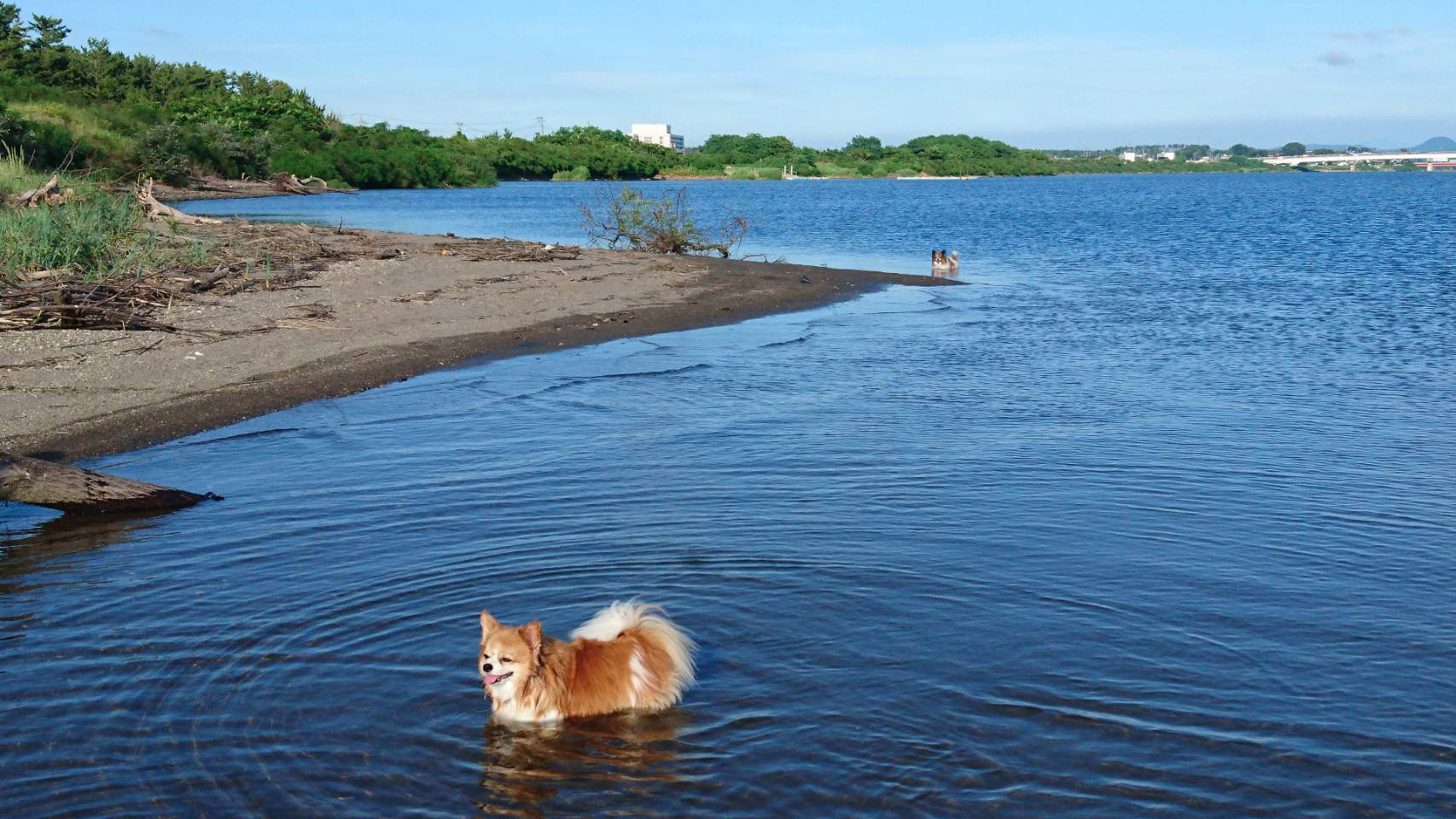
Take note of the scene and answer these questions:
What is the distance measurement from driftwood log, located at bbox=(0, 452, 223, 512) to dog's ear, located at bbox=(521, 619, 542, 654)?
4825 mm

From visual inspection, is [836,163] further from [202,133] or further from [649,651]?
[649,651]

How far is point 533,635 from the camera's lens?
5.25m

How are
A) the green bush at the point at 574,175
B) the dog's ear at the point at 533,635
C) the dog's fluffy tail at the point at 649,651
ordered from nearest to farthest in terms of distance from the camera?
the dog's ear at the point at 533,635 → the dog's fluffy tail at the point at 649,651 → the green bush at the point at 574,175

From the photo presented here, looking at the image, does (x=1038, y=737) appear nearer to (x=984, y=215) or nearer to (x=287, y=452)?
(x=287, y=452)

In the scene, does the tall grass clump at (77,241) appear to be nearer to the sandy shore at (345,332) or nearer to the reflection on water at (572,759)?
the sandy shore at (345,332)

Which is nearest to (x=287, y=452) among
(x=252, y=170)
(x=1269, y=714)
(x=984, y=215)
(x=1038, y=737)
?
(x=1038, y=737)

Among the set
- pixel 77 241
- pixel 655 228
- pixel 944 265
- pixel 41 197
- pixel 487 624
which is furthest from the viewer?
pixel 655 228

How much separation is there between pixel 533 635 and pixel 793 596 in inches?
97.2

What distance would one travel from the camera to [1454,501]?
9.34 metres

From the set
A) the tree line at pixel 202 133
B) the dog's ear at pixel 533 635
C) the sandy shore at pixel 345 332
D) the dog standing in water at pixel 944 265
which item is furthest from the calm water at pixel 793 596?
the tree line at pixel 202 133

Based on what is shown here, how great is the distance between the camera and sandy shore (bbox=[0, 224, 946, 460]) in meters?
11.9

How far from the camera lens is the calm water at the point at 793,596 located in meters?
5.28

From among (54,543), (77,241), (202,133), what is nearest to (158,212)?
(77,241)

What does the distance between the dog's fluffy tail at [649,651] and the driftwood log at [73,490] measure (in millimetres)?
4530
